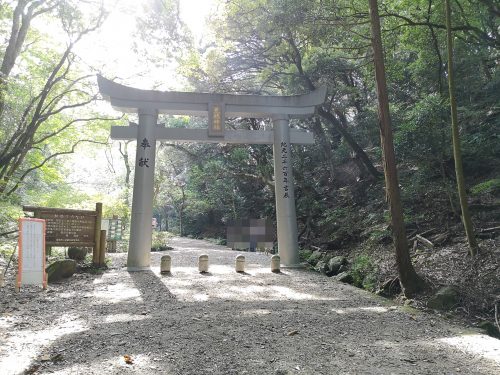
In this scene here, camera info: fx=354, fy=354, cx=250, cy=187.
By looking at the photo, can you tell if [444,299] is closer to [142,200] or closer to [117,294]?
[117,294]

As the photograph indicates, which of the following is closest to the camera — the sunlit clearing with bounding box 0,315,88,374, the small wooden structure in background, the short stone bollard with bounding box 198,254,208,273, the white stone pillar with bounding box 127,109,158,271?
the sunlit clearing with bounding box 0,315,88,374

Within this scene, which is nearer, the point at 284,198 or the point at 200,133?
the point at 200,133

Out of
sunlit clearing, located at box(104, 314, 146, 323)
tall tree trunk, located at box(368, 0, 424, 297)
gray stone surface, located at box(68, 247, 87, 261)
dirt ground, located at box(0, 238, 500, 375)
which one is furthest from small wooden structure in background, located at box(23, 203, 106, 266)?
tall tree trunk, located at box(368, 0, 424, 297)

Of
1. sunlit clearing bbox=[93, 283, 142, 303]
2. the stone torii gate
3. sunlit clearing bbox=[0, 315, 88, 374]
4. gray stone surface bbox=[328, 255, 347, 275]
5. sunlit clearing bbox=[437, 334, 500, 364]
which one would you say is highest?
the stone torii gate

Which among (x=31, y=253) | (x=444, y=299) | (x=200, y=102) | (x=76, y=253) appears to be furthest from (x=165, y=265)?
(x=444, y=299)

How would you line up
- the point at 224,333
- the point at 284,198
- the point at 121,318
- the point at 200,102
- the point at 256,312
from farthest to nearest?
the point at 284,198
the point at 200,102
the point at 256,312
the point at 121,318
the point at 224,333

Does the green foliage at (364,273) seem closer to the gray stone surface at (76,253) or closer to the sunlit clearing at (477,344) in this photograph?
the sunlit clearing at (477,344)

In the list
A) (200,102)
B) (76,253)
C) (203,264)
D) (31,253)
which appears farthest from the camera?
(200,102)

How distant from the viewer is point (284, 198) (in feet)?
35.2

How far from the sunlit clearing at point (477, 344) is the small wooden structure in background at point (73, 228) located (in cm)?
834

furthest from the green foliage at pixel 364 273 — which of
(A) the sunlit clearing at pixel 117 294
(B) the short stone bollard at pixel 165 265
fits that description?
(A) the sunlit clearing at pixel 117 294

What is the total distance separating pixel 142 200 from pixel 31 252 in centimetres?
359

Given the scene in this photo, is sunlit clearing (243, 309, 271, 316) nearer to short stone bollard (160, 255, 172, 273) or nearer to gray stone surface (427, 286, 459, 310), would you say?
gray stone surface (427, 286, 459, 310)

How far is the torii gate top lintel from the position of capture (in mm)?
9922
